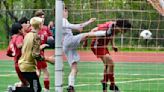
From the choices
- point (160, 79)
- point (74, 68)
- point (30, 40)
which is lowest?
point (160, 79)

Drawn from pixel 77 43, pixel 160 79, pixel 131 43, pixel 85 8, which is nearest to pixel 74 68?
pixel 77 43

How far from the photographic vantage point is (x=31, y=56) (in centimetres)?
981

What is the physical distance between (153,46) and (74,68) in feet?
5.58

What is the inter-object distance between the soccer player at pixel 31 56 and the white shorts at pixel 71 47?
134 cm

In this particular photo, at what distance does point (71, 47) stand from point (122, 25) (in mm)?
1264

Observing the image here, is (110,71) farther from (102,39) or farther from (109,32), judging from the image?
(109,32)

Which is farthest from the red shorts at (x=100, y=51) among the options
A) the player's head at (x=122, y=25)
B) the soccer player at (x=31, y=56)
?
the soccer player at (x=31, y=56)

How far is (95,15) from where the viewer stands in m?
10.5

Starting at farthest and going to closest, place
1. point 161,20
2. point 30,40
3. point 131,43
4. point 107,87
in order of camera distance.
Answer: point 107,87
point 131,43
point 161,20
point 30,40

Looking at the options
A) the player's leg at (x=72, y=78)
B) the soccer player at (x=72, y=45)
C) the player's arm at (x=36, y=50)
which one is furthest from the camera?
the player's leg at (x=72, y=78)

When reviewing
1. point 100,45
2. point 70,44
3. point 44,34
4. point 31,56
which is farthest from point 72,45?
point 31,56

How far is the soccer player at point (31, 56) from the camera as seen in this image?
381 inches

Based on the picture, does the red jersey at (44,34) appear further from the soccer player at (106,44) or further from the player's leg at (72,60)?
the soccer player at (106,44)

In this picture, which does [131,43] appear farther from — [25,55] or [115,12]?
[25,55]
